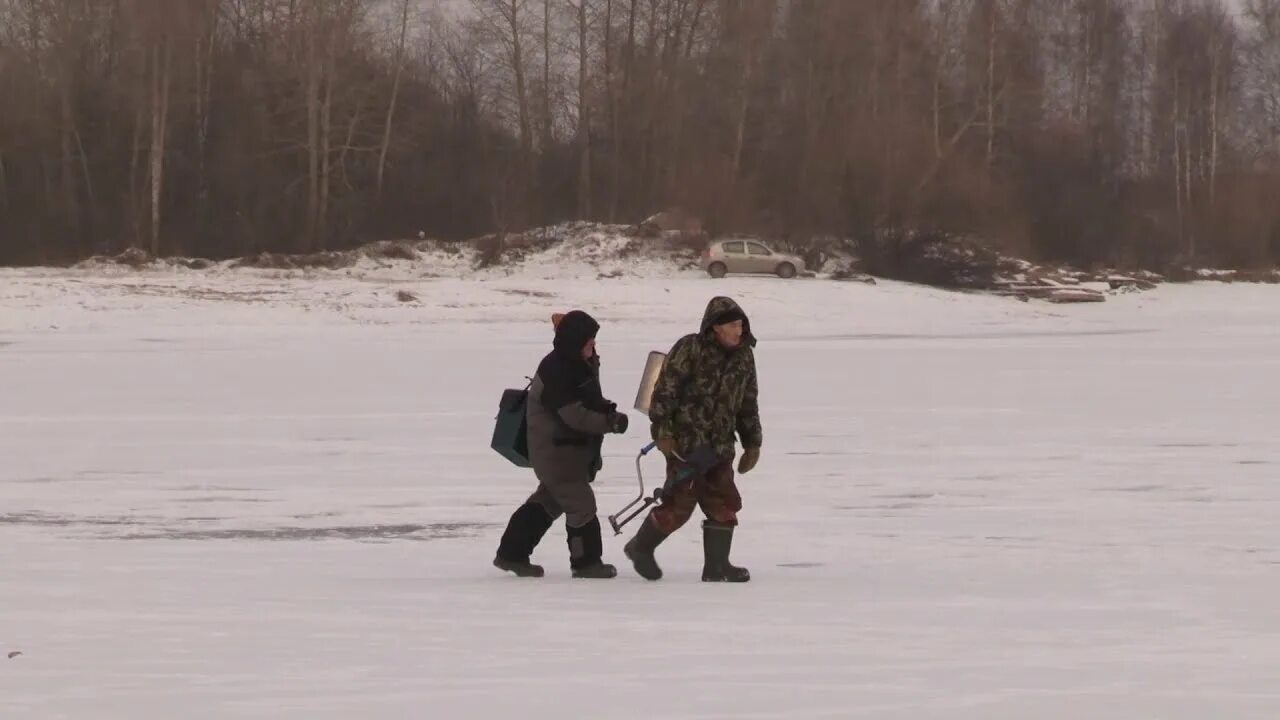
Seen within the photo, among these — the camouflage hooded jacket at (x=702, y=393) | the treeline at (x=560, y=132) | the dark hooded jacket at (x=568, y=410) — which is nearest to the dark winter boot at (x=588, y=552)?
the dark hooded jacket at (x=568, y=410)

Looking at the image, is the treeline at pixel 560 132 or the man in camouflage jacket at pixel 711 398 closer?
the man in camouflage jacket at pixel 711 398

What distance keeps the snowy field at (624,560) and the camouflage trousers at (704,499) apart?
0.35 meters

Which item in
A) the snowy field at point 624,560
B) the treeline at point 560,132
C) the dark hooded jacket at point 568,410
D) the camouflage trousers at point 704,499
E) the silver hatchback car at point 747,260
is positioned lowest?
the snowy field at point 624,560

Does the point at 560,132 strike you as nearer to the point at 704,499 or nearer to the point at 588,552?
the point at 588,552

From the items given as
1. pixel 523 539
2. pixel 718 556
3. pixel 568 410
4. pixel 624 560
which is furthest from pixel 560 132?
pixel 568 410

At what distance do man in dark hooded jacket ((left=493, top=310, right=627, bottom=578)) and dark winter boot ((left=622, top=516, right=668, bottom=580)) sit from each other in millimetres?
172

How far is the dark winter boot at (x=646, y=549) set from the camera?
9.93 metres

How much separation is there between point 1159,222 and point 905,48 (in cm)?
1221

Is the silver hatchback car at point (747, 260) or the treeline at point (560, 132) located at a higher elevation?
the treeline at point (560, 132)

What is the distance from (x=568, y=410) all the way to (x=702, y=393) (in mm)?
673

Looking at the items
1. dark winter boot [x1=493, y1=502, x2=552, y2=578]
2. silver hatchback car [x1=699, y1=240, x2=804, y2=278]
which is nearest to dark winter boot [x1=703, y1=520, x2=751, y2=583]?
dark winter boot [x1=493, y1=502, x2=552, y2=578]

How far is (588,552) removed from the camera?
10070mm

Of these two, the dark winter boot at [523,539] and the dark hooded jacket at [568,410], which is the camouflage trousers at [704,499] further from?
the dark winter boot at [523,539]

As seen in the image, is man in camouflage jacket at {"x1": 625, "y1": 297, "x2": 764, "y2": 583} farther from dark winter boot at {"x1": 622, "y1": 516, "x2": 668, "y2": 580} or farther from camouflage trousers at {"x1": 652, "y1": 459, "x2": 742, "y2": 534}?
dark winter boot at {"x1": 622, "y1": 516, "x2": 668, "y2": 580}
